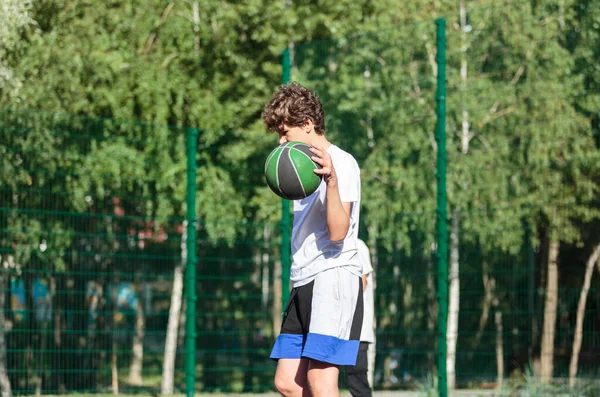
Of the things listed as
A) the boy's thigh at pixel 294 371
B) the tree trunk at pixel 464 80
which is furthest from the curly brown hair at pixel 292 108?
the tree trunk at pixel 464 80

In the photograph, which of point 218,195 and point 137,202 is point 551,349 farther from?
point 218,195

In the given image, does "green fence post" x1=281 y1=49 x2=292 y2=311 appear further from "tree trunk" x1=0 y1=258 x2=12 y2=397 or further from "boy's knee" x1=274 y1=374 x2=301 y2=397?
"boy's knee" x1=274 y1=374 x2=301 y2=397

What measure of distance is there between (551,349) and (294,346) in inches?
178

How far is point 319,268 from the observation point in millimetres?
4297

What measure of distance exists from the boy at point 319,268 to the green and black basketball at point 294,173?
0.05 meters

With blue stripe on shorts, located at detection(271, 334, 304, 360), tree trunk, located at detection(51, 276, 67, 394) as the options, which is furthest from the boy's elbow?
tree trunk, located at detection(51, 276, 67, 394)

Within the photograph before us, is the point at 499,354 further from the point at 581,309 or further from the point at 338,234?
the point at 338,234

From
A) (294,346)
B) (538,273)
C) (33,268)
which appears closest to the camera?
(294,346)

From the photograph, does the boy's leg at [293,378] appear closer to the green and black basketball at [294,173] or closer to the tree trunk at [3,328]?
the green and black basketball at [294,173]

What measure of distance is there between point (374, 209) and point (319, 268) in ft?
20.7

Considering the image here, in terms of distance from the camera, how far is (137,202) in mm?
11586

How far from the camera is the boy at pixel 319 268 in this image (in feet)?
13.8

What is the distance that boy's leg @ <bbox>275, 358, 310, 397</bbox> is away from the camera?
4.38 meters

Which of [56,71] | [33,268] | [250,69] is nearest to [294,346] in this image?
[33,268]
